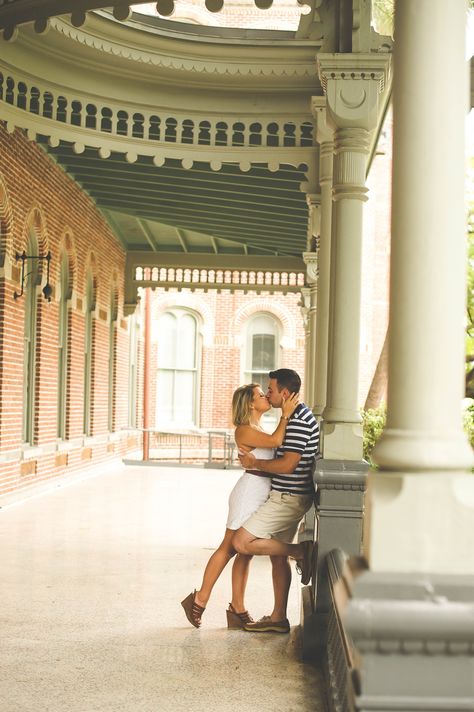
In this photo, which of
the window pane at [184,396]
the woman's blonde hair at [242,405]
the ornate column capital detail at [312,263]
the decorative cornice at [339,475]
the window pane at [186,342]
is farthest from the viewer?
the window pane at [186,342]

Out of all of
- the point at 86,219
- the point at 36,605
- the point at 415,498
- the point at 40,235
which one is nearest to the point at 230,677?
the point at 36,605

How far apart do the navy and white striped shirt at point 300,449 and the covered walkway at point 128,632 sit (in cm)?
95

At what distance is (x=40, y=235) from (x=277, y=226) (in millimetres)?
3640

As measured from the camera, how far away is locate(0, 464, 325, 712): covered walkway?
482cm

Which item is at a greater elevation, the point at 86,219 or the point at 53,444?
the point at 86,219

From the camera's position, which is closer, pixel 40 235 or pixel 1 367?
→ pixel 1 367

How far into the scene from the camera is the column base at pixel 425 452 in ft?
8.41

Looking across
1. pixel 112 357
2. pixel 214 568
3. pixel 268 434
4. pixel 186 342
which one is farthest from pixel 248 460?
pixel 186 342

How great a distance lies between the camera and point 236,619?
621 centimetres

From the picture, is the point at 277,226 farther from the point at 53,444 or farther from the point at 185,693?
the point at 185,693

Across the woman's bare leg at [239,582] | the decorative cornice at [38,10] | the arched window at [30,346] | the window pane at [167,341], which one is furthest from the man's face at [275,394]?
the window pane at [167,341]

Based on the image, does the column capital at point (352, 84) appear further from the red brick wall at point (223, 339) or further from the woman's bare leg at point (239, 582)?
the red brick wall at point (223, 339)

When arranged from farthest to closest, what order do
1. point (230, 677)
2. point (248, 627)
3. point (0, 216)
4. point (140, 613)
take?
1. point (0, 216)
2. point (140, 613)
3. point (248, 627)
4. point (230, 677)

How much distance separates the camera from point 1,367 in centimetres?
1206
